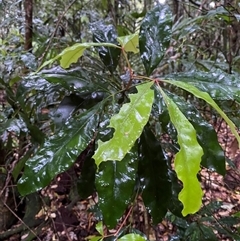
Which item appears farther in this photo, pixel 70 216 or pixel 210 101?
pixel 70 216

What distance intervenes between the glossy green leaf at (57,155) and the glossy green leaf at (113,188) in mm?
71

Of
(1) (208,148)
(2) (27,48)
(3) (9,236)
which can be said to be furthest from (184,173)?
(3) (9,236)

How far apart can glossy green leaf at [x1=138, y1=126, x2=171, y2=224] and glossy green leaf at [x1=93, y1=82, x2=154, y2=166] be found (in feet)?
0.79

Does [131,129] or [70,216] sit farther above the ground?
[131,129]

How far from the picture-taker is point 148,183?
0.67 meters

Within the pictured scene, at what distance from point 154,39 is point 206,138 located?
0.25 meters

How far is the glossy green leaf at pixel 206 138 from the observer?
581mm

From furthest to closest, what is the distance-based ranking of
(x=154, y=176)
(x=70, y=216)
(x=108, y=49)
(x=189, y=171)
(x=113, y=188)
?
(x=70, y=216) → (x=108, y=49) → (x=154, y=176) → (x=113, y=188) → (x=189, y=171)

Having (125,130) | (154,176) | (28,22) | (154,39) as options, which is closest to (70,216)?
(28,22)

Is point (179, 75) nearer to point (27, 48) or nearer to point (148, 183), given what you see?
point (148, 183)

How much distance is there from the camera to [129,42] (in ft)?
2.29

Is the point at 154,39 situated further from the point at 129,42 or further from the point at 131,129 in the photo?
the point at 131,129

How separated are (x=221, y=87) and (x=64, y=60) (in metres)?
0.33

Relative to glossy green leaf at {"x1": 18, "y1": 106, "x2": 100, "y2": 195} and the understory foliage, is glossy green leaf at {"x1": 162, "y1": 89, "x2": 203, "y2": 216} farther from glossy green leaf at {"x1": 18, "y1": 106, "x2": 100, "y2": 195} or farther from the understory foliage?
glossy green leaf at {"x1": 18, "y1": 106, "x2": 100, "y2": 195}
